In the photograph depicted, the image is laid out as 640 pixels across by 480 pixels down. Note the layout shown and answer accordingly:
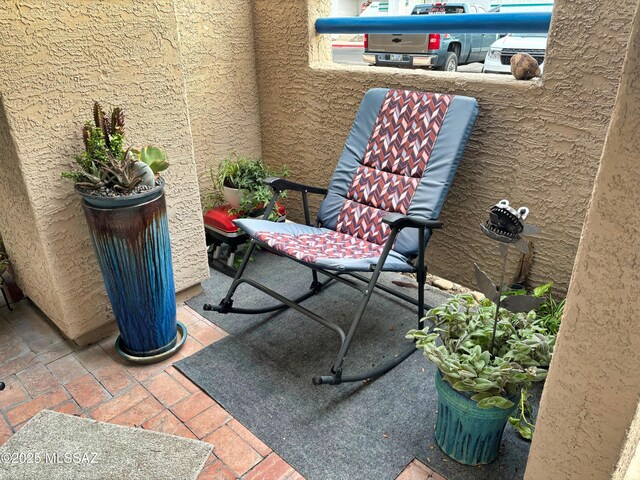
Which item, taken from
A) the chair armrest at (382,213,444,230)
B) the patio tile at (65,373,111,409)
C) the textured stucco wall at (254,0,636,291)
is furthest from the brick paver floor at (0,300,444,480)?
the textured stucco wall at (254,0,636,291)

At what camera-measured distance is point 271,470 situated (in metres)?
1.74

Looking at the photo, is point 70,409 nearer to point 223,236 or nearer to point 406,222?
point 223,236

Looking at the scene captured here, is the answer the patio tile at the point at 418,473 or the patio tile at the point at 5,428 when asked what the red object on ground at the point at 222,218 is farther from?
the patio tile at the point at 418,473

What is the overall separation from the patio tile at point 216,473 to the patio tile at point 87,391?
2.09ft

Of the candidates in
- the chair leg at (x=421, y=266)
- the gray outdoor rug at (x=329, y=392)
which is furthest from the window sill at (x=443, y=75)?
the gray outdoor rug at (x=329, y=392)

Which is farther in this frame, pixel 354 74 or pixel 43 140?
pixel 354 74

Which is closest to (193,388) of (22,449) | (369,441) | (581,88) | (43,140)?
(22,449)

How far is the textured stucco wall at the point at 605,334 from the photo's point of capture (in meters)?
0.94

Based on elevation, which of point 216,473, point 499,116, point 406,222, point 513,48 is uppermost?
point 513,48

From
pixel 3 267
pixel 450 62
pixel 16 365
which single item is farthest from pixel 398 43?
pixel 16 365

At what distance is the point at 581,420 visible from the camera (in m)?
1.17

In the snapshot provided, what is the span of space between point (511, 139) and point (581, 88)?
0.38 m

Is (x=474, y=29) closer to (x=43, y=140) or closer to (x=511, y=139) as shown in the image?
(x=511, y=139)

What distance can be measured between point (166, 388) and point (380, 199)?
142 centimetres
